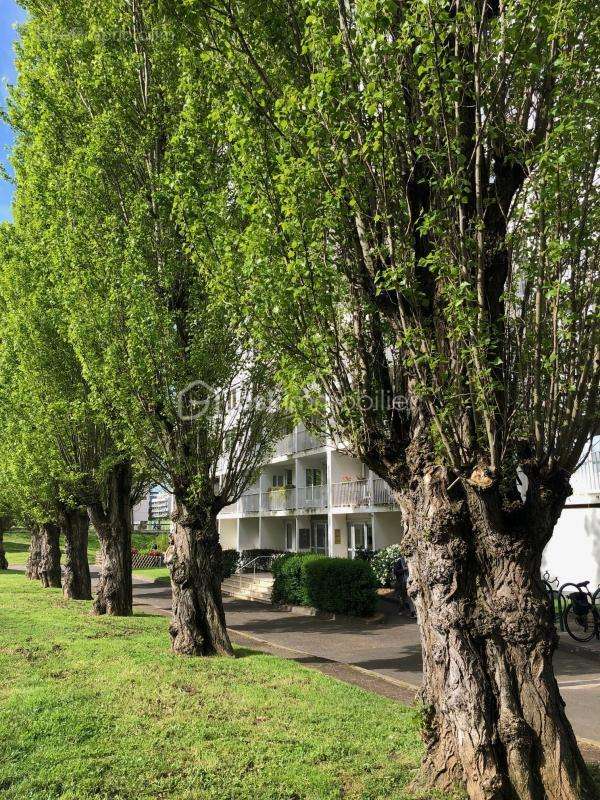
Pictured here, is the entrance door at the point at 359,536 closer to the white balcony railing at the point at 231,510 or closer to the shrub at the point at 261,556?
the shrub at the point at 261,556

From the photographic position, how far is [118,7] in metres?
10.1

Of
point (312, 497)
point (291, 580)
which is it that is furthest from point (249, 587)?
point (312, 497)

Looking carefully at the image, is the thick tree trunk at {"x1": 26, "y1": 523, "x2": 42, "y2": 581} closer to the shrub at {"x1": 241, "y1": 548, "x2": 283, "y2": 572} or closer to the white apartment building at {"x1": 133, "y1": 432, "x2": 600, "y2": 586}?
the white apartment building at {"x1": 133, "y1": 432, "x2": 600, "y2": 586}

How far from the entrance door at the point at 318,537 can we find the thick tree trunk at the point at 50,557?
11150 mm

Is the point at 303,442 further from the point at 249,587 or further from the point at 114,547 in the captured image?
the point at 114,547

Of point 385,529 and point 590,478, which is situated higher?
point 590,478

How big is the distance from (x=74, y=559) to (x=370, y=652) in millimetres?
11445

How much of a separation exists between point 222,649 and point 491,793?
6717 mm

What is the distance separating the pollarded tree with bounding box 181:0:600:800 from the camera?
4465 mm

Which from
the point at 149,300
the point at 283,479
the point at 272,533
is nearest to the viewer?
the point at 149,300

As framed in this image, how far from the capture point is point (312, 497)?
88.6 feet

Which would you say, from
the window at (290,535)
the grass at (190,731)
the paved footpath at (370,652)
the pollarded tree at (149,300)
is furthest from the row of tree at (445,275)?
the window at (290,535)

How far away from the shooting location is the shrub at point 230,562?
2819cm

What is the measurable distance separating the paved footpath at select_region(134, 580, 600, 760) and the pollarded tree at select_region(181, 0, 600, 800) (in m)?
1.97
